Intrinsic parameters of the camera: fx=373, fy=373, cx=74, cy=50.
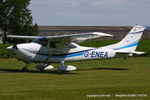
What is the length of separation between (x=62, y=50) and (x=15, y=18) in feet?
131

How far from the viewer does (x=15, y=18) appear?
58.0 metres

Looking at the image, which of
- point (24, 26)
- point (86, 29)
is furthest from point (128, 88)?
point (86, 29)

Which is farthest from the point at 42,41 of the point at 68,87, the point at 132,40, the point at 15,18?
the point at 15,18

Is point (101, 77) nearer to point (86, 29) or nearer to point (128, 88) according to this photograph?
point (128, 88)

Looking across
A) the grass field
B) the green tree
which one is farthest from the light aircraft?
the green tree

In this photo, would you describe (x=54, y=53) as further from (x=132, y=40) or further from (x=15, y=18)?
(x=15, y=18)

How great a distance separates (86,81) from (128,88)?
8.28 feet

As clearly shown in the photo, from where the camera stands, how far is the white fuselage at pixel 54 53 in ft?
60.5

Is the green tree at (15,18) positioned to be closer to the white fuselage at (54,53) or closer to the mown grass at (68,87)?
the white fuselage at (54,53)

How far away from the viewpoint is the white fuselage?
18.4m

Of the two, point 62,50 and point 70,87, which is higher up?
point 62,50

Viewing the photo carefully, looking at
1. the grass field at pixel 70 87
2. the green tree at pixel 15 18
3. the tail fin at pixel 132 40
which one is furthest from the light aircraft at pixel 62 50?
the green tree at pixel 15 18

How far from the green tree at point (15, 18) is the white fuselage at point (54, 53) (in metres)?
36.9

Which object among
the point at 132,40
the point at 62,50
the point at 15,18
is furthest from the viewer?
the point at 15,18
